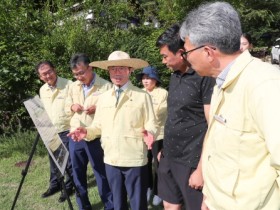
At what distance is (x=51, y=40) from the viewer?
7395mm

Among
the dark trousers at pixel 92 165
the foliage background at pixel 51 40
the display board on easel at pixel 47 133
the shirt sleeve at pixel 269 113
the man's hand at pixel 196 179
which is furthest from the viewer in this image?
the foliage background at pixel 51 40

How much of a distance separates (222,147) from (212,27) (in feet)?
1.80

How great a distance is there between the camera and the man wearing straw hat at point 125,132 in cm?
317

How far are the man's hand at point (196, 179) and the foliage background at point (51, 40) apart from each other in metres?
5.11

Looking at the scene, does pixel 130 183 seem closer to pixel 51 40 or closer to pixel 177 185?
pixel 177 185

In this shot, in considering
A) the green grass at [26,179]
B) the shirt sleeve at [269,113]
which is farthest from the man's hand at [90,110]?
the shirt sleeve at [269,113]

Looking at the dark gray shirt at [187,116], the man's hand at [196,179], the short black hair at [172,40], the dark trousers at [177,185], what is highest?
the short black hair at [172,40]

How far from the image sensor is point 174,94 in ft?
8.69

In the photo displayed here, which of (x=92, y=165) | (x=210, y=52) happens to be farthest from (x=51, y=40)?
(x=210, y=52)

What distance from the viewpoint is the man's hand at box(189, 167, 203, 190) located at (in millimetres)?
2402

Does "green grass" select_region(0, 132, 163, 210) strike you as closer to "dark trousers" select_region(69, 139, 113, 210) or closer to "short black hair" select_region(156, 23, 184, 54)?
"dark trousers" select_region(69, 139, 113, 210)

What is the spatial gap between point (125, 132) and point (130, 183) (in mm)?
463

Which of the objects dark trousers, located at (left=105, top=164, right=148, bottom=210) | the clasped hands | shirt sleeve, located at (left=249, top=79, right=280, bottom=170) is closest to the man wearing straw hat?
dark trousers, located at (left=105, top=164, right=148, bottom=210)

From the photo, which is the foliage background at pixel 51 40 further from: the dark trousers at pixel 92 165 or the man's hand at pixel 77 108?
the dark trousers at pixel 92 165
